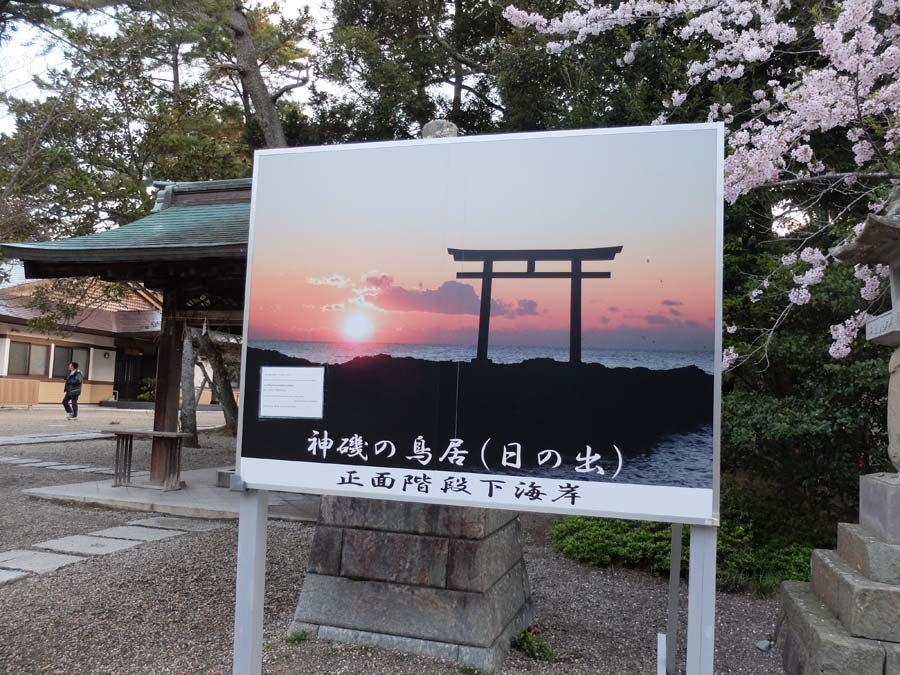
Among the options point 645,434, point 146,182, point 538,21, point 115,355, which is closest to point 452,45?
point 538,21

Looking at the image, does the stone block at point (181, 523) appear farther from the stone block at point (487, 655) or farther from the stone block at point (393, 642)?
the stone block at point (487, 655)

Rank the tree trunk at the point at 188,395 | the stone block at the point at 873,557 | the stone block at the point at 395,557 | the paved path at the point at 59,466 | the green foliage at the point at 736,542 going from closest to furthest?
the stone block at the point at 873,557, the stone block at the point at 395,557, the green foliage at the point at 736,542, the paved path at the point at 59,466, the tree trunk at the point at 188,395

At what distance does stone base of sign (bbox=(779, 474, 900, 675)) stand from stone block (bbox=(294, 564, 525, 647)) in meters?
1.58

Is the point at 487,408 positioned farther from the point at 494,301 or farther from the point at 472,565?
the point at 472,565

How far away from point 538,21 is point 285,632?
762 cm

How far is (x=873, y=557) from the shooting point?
129 inches

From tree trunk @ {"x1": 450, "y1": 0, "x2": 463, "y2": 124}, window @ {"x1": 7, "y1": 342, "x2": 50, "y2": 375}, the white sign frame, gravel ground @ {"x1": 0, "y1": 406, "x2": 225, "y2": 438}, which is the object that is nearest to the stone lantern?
the white sign frame

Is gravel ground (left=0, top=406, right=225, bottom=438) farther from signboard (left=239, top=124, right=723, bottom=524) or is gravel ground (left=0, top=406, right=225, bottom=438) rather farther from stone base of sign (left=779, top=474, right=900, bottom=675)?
stone base of sign (left=779, top=474, right=900, bottom=675)

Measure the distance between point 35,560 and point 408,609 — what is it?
3.70 m

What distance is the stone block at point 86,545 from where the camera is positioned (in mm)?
5773

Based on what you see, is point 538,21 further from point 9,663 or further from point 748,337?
point 9,663

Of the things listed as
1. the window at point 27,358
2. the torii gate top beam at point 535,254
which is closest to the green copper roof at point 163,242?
the torii gate top beam at point 535,254

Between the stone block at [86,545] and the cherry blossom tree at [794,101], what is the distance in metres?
5.64

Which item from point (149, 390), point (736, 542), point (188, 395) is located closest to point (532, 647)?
point (736, 542)
